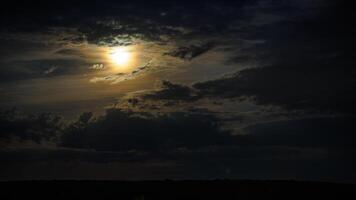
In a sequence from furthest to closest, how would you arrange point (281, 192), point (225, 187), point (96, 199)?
point (225, 187) < point (281, 192) < point (96, 199)

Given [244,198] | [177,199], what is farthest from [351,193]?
[177,199]

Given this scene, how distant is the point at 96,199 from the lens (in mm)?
53625

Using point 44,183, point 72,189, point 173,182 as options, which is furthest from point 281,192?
point 44,183

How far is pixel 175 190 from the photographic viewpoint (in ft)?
199

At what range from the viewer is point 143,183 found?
220ft

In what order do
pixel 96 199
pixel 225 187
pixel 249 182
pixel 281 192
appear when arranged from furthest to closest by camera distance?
pixel 249 182 → pixel 225 187 → pixel 281 192 → pixel 96 199

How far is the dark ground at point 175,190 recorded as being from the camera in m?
55.6

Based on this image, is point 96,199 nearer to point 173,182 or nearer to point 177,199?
point 177,199

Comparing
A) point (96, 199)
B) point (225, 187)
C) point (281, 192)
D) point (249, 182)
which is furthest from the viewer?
point (249, 182)

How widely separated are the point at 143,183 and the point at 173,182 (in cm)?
315

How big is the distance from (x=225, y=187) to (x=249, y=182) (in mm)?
4988

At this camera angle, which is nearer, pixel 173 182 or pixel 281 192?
pixel 281 192

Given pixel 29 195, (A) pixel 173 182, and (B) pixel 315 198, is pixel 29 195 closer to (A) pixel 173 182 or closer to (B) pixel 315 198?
(A) pixel 173 182

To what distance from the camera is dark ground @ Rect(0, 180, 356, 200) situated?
55.6 metres
